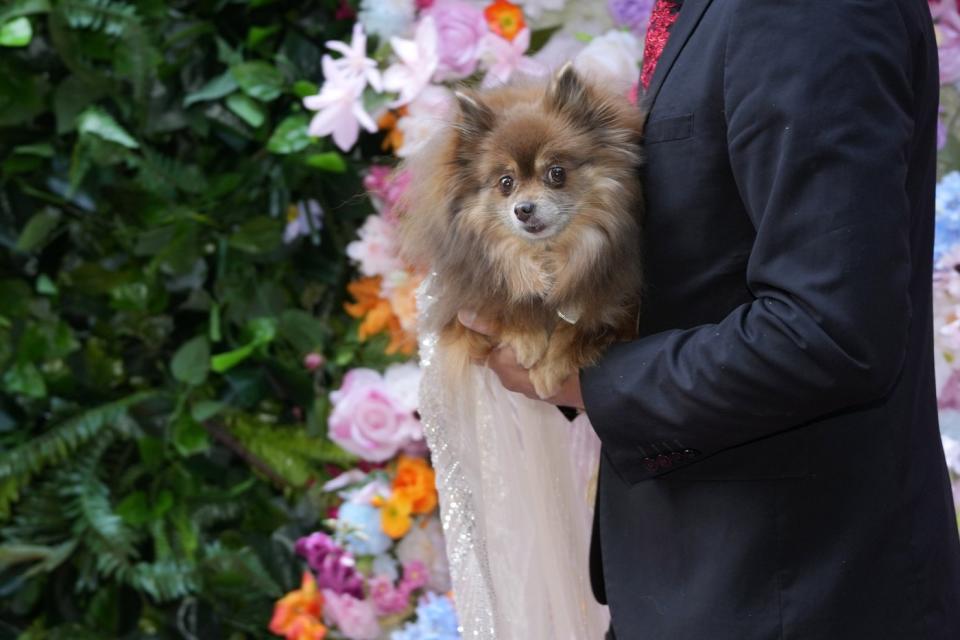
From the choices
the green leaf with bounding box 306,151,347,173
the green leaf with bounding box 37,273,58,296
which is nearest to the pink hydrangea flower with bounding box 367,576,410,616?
the green leaf with bounding box 306,151,347,173

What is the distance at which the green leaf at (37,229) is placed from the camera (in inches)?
92.1

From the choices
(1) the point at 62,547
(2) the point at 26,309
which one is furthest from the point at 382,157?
(1) the point at 62,547

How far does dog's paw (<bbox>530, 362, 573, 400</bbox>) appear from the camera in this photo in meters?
1.08

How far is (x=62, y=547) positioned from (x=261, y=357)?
619 millimetres

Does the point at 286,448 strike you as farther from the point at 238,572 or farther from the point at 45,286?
the point at 45,286

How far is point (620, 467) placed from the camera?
1.02 m

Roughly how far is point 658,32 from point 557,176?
19 centimetres

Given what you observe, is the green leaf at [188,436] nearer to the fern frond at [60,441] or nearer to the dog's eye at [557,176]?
the fern frond at [60,441]

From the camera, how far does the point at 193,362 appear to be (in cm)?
230

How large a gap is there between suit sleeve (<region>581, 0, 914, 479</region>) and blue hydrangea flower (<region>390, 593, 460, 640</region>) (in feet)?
4.25

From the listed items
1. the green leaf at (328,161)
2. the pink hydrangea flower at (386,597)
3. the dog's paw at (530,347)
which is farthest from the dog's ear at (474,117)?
the pink hydrangea flower at (386,597)

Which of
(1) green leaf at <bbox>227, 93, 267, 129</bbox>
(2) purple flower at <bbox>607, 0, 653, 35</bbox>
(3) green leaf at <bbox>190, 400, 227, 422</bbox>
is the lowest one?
(3) green leaf at <bbox>190, 400, 227, 422</bbox>

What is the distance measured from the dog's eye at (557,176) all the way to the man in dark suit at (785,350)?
0.32 feet

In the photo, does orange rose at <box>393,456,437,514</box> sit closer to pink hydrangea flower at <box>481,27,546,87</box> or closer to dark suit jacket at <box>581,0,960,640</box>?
pink hydrangea flower at <box>481,27,546,87</box>
